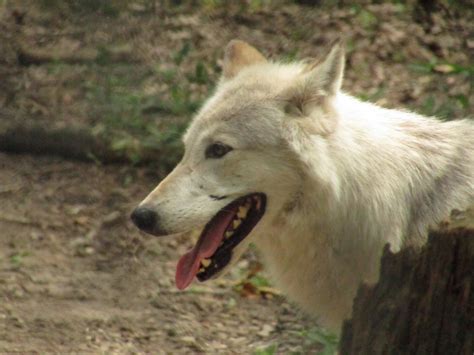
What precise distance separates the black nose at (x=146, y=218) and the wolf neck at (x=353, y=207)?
0.56 metres

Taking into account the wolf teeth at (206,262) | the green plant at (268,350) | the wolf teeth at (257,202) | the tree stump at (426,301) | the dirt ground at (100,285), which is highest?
the tree stump at (426,301)

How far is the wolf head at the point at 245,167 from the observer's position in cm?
433

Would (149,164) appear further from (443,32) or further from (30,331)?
(443,32)

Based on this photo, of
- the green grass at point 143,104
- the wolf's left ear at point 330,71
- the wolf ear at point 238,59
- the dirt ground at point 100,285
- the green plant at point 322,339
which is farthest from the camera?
the green grass at point 143,104

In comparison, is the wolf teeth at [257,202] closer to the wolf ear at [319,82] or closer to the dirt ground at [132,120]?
the wolf ear at [319,82]

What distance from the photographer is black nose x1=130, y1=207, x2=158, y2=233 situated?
4324 millimetres

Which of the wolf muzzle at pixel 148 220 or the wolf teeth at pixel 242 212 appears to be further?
the wolf teeth at pixel 242 212

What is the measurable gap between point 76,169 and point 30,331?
2125 mm

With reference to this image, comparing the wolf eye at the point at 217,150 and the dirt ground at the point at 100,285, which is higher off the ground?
the wolf eye at the point at 217,150

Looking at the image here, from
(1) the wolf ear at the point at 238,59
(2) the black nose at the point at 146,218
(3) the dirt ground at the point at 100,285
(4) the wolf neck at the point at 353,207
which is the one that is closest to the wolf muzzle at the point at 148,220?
(2) the black nose at the point at 146,218

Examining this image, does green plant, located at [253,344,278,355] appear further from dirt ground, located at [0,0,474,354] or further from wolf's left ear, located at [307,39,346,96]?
wolf's left ear, located at [307,39,346,96]

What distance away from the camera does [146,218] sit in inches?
170

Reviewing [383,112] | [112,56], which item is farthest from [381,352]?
[112,56]

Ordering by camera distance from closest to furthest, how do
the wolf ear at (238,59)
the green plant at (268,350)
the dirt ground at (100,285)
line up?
the wolf ear at (238,59), the green plant at (268,350), the dirt ground at (100,285)
